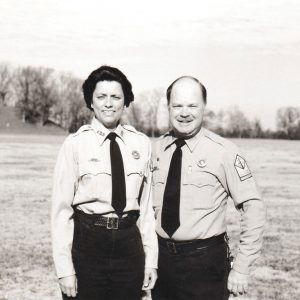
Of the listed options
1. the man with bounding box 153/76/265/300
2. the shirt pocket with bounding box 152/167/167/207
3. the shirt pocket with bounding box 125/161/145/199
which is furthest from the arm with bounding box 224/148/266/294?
the shirt pocket with bounding box 125/161/145/199

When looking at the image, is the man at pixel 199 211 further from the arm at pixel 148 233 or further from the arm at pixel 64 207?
the arm at pixel 64 207

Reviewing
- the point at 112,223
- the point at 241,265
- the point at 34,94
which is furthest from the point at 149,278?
the point at 34,94

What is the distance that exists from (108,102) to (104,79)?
15cm

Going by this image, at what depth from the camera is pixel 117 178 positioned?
3051 millimetres

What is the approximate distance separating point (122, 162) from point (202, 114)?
0.61m

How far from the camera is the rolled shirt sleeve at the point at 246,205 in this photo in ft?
10.3

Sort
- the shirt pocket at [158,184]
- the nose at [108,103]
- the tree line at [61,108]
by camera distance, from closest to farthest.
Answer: the nose at [108,103]
the shirt pocket at [158,184]
the tree line at [61,108]

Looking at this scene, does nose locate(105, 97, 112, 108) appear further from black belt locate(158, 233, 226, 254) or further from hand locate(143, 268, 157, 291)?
hand locate(143, 268, 157, 291)

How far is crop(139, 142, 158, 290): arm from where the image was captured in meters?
3.19

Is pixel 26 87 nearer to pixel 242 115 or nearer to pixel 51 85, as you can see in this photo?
pixel 51 85

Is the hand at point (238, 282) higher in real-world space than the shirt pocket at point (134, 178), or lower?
lower

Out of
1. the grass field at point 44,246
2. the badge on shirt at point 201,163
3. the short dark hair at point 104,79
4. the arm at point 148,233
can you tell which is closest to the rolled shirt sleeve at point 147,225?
the arm at point 148,233

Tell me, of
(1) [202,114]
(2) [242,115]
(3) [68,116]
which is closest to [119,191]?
(1) [202,114]

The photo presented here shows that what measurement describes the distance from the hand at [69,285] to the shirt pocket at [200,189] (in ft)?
2.74
